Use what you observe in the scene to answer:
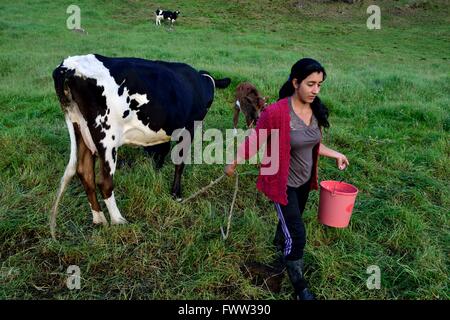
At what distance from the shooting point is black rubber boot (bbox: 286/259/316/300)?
2694 mm

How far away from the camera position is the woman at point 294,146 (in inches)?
102

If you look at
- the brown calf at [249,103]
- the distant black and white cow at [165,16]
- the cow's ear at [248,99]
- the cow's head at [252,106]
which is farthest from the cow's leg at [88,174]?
the distant black and white cow at [165,16]

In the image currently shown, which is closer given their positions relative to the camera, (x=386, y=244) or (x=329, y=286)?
(x=329, y=286)

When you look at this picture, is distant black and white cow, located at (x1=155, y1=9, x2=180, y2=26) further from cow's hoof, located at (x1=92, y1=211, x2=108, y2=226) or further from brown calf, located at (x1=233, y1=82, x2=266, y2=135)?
cow's hoof, located at (x1=92, y1=211, x2=108, y2=226)

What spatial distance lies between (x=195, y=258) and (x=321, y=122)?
1385 millimetres

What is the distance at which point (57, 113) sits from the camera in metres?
6.14

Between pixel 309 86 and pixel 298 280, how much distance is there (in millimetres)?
1314

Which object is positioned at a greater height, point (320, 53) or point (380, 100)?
point (320, 53)

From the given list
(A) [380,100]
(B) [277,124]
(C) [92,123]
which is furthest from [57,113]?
(A) [380,100]

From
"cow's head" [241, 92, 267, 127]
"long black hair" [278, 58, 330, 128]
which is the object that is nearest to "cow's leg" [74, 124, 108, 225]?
"long black hair" [278, 58, 330, 128]

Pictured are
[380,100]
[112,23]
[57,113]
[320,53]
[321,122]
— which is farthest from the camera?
[112,23]

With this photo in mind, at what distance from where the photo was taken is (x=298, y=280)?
8.94 ft

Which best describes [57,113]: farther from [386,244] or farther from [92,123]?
[386,244]

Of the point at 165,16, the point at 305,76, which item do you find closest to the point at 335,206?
the point at 305,76
